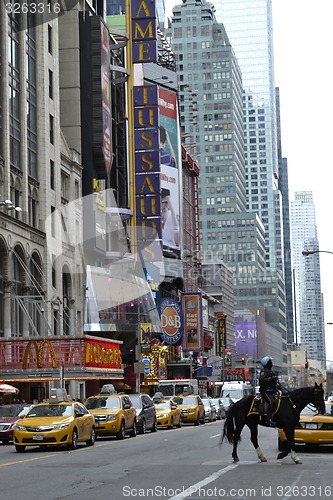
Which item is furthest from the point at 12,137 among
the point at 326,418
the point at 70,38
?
the point at 326,418

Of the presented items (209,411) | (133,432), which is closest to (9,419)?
(133,432)

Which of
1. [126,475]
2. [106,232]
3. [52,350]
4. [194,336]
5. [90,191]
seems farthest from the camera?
[194,336]

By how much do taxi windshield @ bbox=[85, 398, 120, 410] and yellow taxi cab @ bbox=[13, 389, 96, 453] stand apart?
565 cm

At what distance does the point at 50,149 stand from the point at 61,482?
56700 millimetres

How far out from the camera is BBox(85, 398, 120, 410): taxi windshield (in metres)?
35.3

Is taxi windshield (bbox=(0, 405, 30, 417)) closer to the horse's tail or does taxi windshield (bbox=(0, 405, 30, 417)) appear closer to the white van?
the horse's tail

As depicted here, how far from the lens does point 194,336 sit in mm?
135250

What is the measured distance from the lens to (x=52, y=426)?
27.8 meters

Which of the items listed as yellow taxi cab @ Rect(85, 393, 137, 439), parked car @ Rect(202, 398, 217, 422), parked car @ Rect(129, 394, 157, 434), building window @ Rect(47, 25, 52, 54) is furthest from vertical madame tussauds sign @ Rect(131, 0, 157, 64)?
yellow taxi cab @ Rect(85, 393, 137, 439)

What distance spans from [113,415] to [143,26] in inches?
2539

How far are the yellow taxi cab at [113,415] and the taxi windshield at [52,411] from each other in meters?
5.50

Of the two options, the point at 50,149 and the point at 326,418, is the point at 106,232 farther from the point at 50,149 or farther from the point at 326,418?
the point at 326,418

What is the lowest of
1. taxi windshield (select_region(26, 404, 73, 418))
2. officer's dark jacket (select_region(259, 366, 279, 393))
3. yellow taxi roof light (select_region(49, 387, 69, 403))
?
taxi windshield (select_region(26, 404, 73, 418))

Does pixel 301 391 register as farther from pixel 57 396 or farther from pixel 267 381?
pixel 57 396
